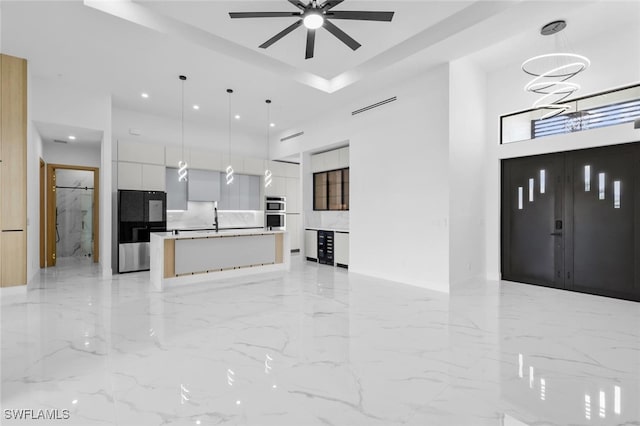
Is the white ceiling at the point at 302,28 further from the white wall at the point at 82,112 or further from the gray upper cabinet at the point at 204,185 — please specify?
the gray upper cabinet at the point at 204,185

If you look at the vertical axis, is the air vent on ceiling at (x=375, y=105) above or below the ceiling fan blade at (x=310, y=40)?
above

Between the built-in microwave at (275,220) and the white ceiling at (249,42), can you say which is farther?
the built-in microwave at (275,220)

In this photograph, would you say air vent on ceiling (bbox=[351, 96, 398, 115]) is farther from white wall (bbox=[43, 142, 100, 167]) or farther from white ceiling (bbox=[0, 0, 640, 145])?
white wall (bbox=[43, 142, 100, 167])

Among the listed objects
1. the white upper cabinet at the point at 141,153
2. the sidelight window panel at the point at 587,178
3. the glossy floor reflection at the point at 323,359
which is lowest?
the glossy floor reflection at the point at 323,359

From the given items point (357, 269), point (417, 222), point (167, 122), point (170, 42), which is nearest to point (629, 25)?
point (417, 222)

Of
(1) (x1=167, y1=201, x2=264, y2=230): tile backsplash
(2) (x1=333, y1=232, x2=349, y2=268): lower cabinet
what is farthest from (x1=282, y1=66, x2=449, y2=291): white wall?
(1) (x1=167, y1=201, x2=264, y2=230): tile backsplash

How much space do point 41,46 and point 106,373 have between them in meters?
4.64

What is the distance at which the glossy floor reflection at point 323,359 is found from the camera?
1.95 metres

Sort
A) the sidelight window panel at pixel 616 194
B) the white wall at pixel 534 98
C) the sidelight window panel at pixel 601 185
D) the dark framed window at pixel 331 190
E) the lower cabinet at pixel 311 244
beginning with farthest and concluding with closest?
the lower cabinet at pixel 311 244, the dark framed window at pixel 331 190, the sidelight window panel at pixel 601 185, the sidelight window panel at pixel 616 194, the white wall at pixel 534 98

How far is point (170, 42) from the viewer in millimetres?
4207

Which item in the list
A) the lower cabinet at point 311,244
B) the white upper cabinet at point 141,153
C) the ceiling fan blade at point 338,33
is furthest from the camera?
the lower cabinet at point 311,244

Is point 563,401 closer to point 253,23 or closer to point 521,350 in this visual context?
point 521,350

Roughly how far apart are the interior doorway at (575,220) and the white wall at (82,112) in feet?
24.2

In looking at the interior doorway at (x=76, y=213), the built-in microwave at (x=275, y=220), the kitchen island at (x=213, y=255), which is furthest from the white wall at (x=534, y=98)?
the interior doorway at (x=76, y=213)
